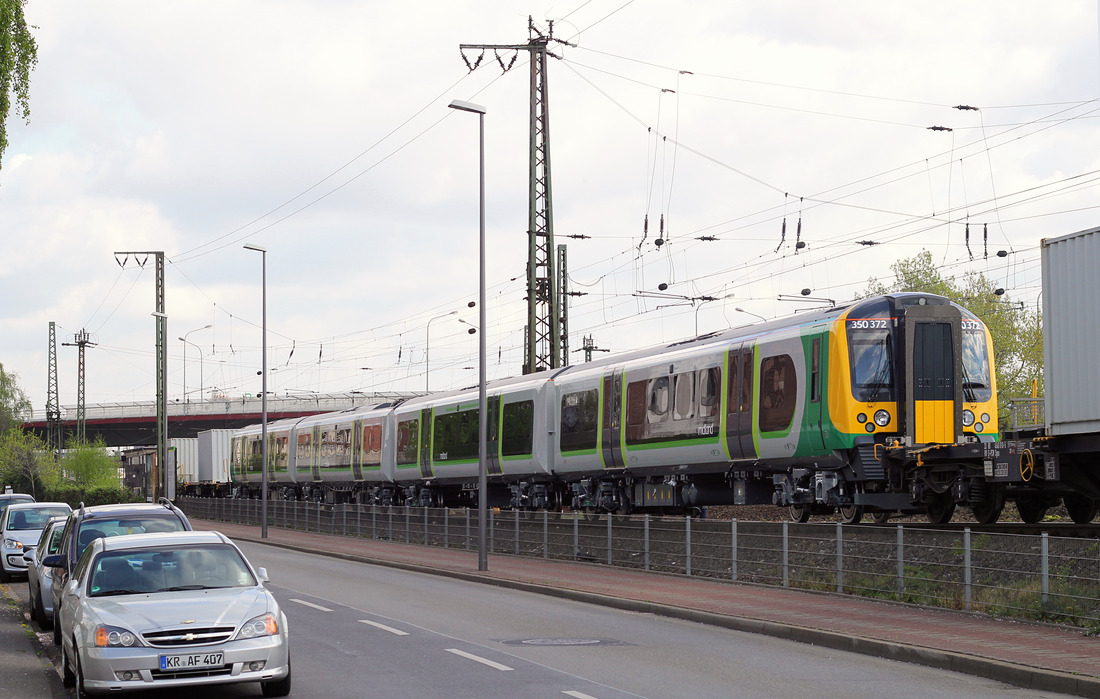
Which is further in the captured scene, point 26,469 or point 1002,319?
point 26,469

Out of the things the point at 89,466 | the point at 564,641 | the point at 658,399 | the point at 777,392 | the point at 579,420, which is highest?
the point at 777,392

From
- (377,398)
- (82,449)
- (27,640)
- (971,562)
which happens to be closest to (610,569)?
(971,562)

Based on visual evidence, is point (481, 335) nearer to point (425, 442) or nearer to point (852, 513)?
point (852, 513)

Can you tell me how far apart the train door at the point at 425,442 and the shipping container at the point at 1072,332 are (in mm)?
25151

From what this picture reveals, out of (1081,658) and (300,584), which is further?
(300,584)

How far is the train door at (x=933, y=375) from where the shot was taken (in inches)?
858

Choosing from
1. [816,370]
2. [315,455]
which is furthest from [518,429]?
[315,455]

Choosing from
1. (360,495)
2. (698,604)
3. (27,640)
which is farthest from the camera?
(360,495)

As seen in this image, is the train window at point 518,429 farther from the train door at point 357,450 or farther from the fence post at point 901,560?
the fence post at point 901,560

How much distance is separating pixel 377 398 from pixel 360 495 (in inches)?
2500

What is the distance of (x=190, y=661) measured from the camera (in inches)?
386

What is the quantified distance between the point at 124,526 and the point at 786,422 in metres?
11.8

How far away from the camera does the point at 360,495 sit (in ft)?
162

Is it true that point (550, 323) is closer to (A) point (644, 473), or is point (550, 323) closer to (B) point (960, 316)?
(A) point (644, 473)
